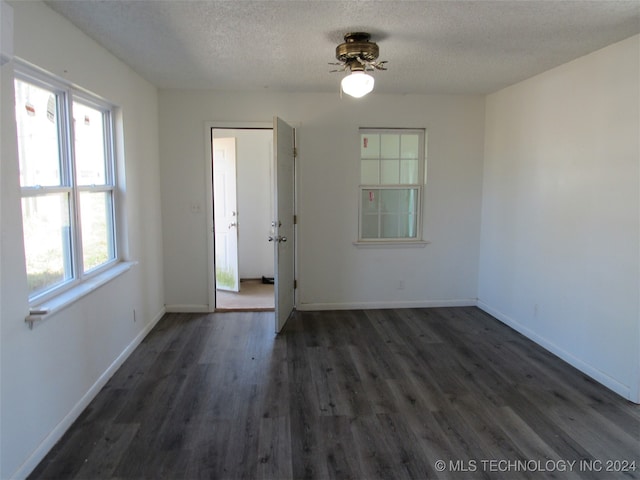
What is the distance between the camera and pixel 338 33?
9.06 feet

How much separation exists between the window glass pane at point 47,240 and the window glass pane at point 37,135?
117 mm

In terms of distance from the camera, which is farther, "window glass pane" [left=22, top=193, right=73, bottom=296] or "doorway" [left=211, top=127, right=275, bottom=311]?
"doorway" [left=211, top=127, right=275, bottom=311]

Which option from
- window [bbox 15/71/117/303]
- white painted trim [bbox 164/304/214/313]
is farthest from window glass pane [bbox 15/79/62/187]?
white painted trim [bbox 164/304/214/313]

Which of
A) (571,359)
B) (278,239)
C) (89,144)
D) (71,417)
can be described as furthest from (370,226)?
(71,417)

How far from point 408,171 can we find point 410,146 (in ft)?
0.93

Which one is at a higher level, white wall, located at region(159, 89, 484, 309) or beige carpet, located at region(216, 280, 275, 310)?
white wall, located at region(159, 89, 484, 309)

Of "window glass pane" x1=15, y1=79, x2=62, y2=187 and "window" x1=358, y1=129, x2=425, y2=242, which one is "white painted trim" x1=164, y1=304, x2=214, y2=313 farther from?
"window glass pane" x1=15, y1=79, x2=62, y2=187

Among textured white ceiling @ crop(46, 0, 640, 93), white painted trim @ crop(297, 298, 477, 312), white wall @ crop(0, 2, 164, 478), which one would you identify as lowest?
white painted trim @ crop(297, 298, 477, 312)

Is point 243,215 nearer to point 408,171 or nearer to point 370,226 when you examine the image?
point 370,226

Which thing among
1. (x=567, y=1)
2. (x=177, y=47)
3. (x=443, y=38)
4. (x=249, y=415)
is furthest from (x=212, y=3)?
(x=249, y=415)

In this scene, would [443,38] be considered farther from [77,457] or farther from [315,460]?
[77,457]

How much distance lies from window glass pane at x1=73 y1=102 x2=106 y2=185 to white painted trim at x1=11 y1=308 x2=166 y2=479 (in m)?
1.38

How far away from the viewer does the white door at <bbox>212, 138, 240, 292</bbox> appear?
5613mm

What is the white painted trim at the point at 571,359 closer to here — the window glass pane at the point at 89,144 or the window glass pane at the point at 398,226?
the window glass pane at the point at 398,226
